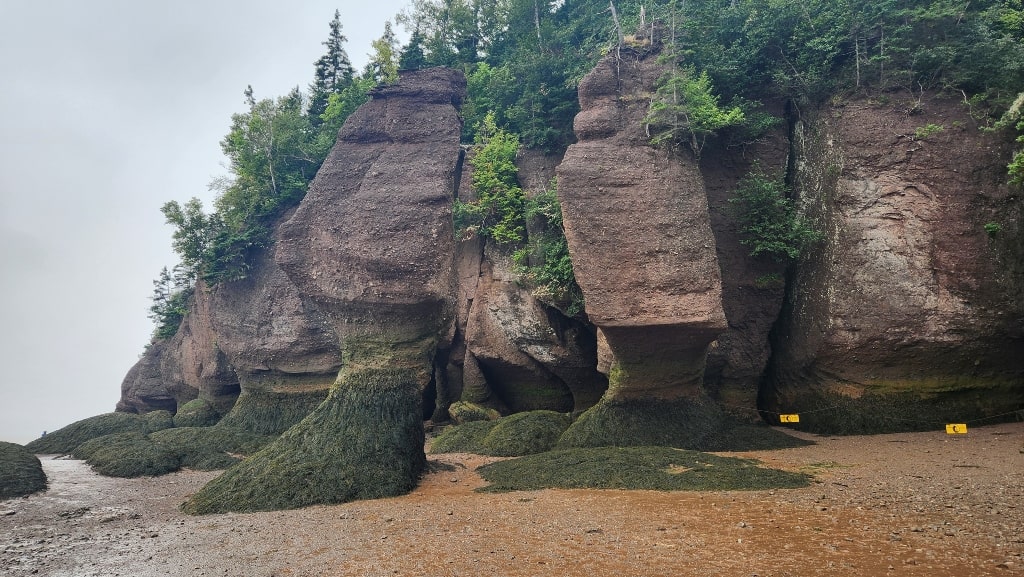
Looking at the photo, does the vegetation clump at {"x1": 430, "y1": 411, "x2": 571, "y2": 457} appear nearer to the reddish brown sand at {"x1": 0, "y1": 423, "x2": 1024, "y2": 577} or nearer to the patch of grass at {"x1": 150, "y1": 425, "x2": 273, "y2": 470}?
the reddish brown sand at {"x1": 0, "y1": 423, "x2": 1024, "y2": 577}

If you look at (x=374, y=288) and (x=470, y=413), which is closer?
(x=374, y=288)

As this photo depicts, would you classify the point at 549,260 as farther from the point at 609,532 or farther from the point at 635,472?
the point at 609,532

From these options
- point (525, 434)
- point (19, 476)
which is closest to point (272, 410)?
point (19, 476)

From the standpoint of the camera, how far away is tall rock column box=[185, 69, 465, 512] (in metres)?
11.6

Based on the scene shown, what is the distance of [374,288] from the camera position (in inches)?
592

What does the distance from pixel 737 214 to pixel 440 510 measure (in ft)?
40.6

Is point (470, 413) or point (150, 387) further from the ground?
point (150, 387)

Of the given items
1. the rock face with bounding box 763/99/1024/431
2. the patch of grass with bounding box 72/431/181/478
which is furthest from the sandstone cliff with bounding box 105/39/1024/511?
the patch of grass with bounding box 72/431/181/478

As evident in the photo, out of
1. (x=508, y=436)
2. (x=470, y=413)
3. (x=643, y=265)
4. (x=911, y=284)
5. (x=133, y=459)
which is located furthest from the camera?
(x=470, y=413)

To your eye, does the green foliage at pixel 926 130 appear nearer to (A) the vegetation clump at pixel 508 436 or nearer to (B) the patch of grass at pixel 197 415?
(A) the vegetation clump at pixel 508 436

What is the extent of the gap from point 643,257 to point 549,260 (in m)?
3.74

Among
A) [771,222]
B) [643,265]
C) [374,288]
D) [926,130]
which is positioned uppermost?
[926,130]

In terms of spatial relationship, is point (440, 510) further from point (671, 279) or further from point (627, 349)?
point (671, 279)

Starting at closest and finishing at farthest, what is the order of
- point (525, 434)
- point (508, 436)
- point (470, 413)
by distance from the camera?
point (525, 434), point (508, 436), point (470, 413)
